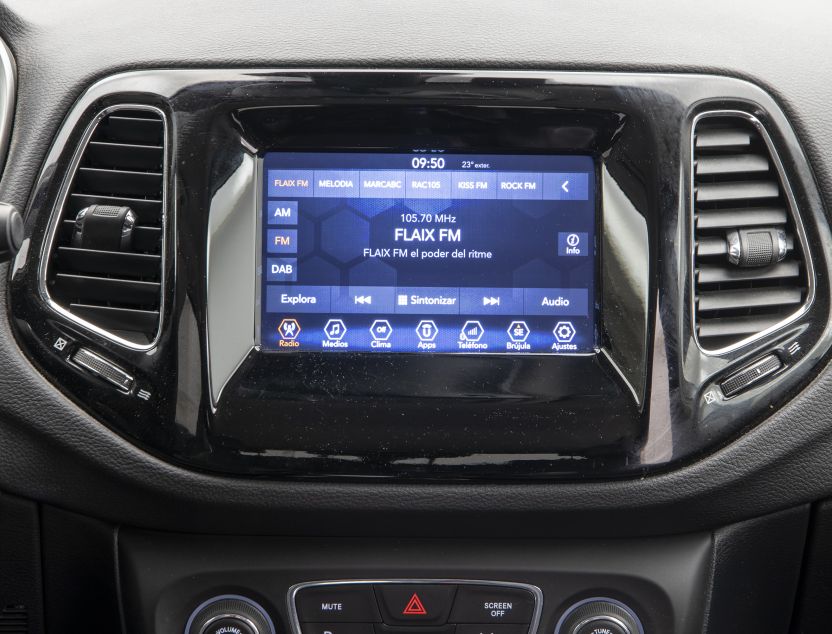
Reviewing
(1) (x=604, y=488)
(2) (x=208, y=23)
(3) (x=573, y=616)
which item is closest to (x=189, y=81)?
(2) (x=208, y=23)

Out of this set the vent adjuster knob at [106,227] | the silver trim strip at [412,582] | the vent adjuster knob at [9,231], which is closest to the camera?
the vent adjuster knob at [9,231]

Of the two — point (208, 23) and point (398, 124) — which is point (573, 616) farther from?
point (208, 23)

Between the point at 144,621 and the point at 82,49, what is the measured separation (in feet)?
3.42

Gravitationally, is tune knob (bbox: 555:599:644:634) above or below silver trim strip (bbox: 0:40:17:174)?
below

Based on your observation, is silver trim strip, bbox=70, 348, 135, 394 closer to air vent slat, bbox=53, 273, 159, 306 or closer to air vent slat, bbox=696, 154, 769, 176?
air vent slat, bbox=53, 273, 159, 306

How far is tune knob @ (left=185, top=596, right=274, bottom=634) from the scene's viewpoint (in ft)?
5.72

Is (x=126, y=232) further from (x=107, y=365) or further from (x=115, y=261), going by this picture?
(x=107, y=365)

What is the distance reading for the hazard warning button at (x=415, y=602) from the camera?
1.73m

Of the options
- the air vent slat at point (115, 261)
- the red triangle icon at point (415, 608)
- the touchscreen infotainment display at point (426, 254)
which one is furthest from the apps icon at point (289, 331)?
the red triangle icon at point (415, 608)

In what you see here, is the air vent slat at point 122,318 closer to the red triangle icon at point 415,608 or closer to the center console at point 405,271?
the center console at point 405,271

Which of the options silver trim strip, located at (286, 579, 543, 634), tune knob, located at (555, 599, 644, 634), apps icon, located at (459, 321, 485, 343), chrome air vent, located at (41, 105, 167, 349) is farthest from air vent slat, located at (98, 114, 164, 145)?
tune knob, located at (555, 599, 644, 634)

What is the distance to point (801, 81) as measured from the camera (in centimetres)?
163

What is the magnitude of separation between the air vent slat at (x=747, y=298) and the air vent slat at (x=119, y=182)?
95 centimetres

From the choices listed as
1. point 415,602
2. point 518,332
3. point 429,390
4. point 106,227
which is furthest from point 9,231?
point 415,602
